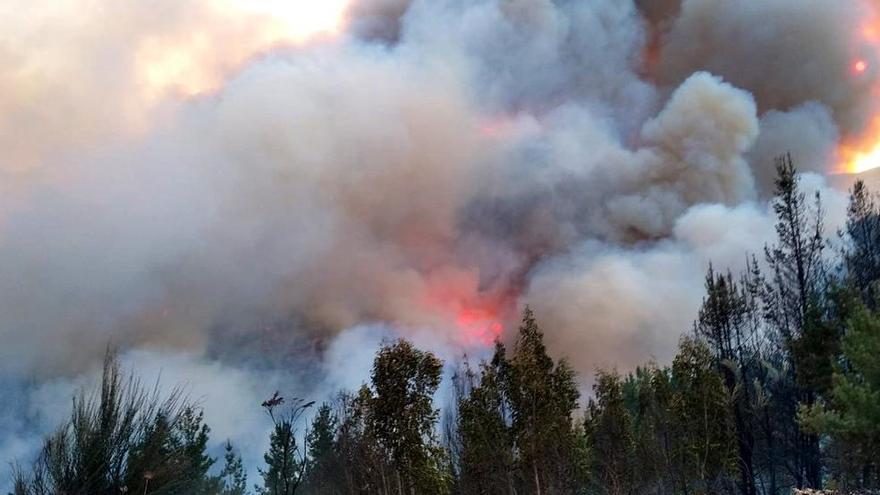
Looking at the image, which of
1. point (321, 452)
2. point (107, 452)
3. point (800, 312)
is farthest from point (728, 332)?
point (321, 452)

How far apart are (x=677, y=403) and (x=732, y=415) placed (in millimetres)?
2977

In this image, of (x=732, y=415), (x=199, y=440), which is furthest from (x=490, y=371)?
(x=199, y=440)

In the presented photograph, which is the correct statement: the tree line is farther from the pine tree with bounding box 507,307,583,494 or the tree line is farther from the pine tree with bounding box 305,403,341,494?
the pine tree with bounding box 305,403,341,494

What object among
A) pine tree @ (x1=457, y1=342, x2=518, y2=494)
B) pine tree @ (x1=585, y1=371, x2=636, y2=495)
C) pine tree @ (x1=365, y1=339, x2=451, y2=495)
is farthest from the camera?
pine tree @ (x1=585, y1=371, x2=636, y2=495)

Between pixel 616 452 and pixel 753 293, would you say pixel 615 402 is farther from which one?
pixel 753 293

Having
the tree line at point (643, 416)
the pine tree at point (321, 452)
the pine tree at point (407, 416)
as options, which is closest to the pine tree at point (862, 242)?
the tree line at point (643, 416)

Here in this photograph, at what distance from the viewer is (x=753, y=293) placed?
130 feet

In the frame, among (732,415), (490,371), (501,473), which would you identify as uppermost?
(490,371)

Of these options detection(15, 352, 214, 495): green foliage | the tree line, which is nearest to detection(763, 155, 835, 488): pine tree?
Result: the tree line

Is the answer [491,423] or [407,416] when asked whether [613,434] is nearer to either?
[491,423]

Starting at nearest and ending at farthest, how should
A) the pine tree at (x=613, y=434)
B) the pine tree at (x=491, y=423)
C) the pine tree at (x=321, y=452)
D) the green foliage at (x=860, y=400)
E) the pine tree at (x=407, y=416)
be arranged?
1. the green foliage at (x=860, y=400)
2. the pine tree at (x=407, y=416)
3. the pine tree at (x=491, y=423)
4. the pine tree at (x=613, y=434)
5. the pine tree at (x=321, y=452)

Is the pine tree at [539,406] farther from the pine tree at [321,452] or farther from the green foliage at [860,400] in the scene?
the pine tree at [321,452]

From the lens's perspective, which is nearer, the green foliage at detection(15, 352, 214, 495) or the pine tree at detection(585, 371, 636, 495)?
the green foliage at detection(15, 352, 214, 495)

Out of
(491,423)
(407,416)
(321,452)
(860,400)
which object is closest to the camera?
(860,400)
